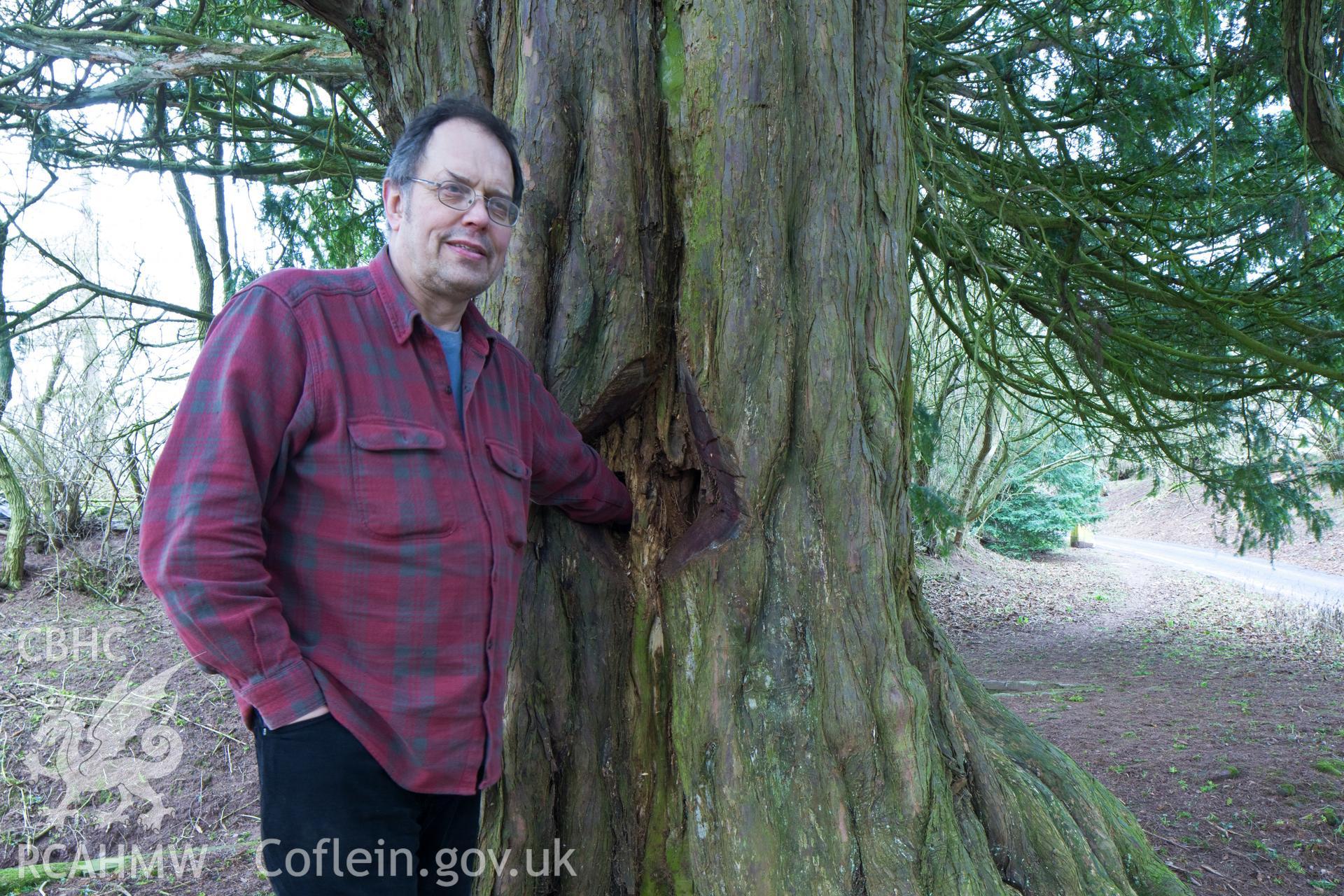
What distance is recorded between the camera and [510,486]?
185 cm

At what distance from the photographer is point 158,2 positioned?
5.38 meters

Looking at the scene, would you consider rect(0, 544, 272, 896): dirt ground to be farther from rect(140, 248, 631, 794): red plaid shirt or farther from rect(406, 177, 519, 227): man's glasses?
rect(406, 177, 519, 227): man's glasses

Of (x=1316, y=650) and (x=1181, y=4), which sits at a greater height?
(x=1181, y=4)

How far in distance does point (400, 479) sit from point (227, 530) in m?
0.31

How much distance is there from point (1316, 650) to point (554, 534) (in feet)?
33.3

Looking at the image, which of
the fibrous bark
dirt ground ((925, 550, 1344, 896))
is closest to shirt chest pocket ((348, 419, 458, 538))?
dirt ground ((925, 550, 1344, 896))

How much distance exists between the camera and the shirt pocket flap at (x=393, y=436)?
1.58 meters

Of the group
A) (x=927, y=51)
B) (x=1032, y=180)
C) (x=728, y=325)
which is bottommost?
(x=728, y=325)

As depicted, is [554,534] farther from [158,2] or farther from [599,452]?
[158,2]

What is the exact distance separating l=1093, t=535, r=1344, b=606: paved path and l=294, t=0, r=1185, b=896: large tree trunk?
8.73 metres

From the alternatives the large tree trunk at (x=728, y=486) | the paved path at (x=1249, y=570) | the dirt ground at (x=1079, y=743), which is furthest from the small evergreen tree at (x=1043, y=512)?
the large tree trunk at (x=728, y=486)

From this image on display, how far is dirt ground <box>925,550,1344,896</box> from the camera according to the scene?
364cm

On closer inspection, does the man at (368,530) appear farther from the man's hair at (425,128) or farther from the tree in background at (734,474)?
the tree in background at (734,474)

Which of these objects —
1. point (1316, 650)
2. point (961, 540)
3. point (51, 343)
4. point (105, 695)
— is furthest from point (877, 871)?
point (961, 540)
